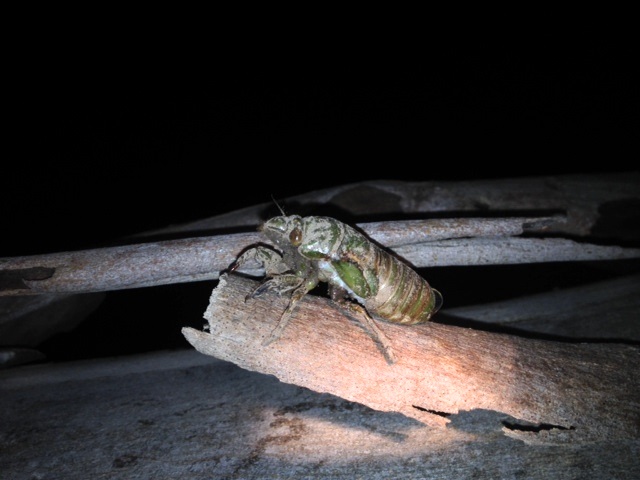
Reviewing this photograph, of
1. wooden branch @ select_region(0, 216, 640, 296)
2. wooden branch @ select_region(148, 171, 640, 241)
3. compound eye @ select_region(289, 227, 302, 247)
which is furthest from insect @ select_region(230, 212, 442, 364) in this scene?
wooden branch @ select_region(148, 171, 640, 241)

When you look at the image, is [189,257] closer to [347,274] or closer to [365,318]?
[347,274]

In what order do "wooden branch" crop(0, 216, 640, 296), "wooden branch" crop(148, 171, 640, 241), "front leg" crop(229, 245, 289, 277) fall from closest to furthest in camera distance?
"front leg" crop(229, 245, 289, 277) < "wooden branch" crop(0, 216, 640, 296) < "wooden branch" crop(148, 171, 640, 241)

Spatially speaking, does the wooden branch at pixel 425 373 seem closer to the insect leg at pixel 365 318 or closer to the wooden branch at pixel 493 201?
the insect leg at pixel 365 318

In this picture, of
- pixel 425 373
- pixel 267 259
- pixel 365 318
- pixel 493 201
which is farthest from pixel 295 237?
pixel 493 201

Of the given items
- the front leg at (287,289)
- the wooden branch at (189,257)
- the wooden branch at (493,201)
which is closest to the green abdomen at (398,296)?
the front leg at (287,289)

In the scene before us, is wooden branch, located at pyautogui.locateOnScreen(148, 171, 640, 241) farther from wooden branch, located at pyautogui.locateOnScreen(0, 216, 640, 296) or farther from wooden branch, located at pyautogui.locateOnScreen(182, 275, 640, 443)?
wooden branch, located at pyautogui.locateOnScreen(182, 275, 640, 443)

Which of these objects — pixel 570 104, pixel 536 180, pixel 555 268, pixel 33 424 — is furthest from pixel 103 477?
pixel 570 104
